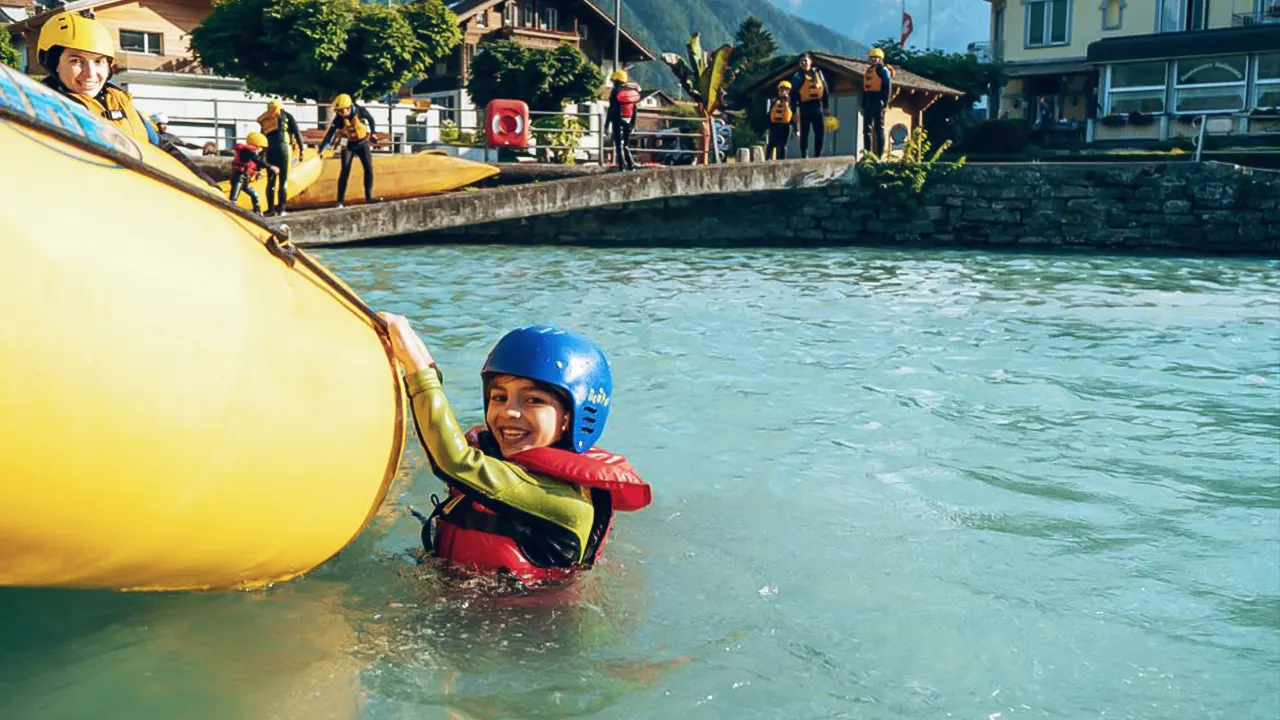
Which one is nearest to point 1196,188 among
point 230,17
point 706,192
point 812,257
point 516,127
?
point 812,257

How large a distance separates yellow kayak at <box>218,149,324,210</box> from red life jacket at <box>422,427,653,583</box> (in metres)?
11.2

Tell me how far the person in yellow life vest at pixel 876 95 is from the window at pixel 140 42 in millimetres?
31195

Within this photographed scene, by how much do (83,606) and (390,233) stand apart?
1176 centimetres

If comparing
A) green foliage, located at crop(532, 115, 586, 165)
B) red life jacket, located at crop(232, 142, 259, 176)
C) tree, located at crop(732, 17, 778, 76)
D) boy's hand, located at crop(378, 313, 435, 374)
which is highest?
tree, located at crop(732, 17, 778, 76)

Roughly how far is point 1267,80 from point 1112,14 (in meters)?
8.38

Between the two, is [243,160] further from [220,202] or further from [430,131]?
[430,131]

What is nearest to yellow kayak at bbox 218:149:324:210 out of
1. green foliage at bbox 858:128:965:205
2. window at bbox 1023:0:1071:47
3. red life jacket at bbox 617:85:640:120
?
red life jacket at bbox 617:85:640:120

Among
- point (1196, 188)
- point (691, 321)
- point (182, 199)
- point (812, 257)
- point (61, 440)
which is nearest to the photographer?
point (61, 440)

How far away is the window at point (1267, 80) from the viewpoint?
1204 inches

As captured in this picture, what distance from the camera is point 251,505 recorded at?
119 inches

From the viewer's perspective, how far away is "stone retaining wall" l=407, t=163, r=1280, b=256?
17875 mm

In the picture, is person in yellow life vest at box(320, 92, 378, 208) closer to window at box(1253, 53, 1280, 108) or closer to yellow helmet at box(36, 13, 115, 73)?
yellow helmet at box(36, 13, 115, 73)

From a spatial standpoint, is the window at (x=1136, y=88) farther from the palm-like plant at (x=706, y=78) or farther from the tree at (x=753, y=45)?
the tree at (x=753, y=45)

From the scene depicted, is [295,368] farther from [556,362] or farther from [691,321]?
[691,321]
